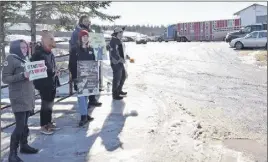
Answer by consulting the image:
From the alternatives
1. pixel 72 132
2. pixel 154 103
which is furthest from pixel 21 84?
pixel 154 103

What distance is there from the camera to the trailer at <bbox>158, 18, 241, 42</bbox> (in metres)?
52.2

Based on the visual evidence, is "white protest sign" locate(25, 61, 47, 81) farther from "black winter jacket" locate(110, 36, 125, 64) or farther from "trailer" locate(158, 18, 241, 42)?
"trailer" locate(158, 18, 241, 42)

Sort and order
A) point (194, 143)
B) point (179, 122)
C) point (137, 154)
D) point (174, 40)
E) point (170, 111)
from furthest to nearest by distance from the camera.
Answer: point (174, 40) < point (170, 111) < point (179, 122) < point (194, 143) < point (137, 154)

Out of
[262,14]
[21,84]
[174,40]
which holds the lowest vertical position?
[21,84]

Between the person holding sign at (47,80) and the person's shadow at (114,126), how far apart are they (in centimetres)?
100

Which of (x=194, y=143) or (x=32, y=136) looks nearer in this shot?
(x=194, y=143)

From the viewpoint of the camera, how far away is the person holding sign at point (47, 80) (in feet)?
19.7

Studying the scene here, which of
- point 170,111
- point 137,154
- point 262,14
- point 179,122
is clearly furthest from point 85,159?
point 262,14

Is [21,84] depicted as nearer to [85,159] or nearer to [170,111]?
[85,159]

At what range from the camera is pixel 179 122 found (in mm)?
7191

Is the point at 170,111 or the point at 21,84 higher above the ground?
the point at 21,84

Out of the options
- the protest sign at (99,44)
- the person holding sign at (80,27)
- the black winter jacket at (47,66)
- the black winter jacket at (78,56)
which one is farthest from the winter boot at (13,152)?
the protest sign at (99,44)

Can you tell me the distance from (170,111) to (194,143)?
2358 mm

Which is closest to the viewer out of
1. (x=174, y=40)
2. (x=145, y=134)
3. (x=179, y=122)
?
(x=145, y=134)
